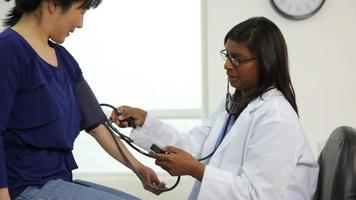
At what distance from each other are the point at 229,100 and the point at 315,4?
1.12 meters

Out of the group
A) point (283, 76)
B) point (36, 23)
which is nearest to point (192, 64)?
point (283, 76)

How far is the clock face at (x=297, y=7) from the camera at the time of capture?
7.77ft

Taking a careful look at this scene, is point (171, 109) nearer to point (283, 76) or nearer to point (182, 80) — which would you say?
point (182, 80)

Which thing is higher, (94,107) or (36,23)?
(36,23)

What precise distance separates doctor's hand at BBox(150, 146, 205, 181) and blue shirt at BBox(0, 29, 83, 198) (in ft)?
1.08

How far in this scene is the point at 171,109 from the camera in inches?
101

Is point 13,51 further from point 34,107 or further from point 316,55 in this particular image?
point 316,55

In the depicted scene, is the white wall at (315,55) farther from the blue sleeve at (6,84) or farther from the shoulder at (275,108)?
the blue sleeve at (6,84)

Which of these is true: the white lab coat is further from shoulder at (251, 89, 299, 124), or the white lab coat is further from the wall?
the wall

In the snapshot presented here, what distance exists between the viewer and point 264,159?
1242 mm

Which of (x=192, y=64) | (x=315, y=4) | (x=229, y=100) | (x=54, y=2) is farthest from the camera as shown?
(x=192, y=64)

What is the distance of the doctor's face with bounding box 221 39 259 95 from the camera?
1.39m

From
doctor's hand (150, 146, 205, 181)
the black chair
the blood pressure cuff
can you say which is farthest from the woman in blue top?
the black chair

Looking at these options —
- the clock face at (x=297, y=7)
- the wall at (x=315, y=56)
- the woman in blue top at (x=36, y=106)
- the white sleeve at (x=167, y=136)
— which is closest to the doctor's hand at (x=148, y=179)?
the white sleeve at (x=167, y=136)
